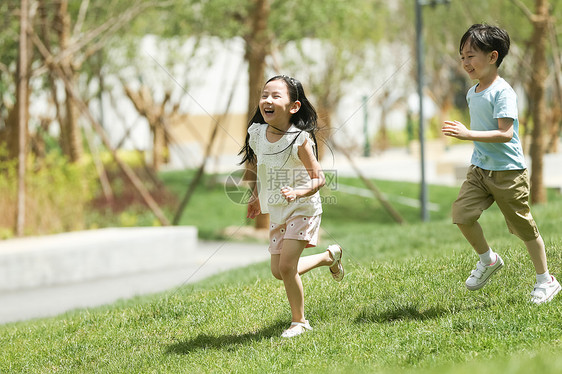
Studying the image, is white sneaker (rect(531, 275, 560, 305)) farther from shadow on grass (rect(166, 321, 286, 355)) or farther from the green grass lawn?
shadow on grass (rect(166, 321, 286, 355))

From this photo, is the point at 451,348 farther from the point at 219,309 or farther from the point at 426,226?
the point at 426,226

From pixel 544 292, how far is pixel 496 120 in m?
1.08

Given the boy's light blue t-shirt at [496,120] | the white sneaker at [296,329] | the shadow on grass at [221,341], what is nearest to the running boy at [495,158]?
the boy's light blue t-shirt at [496,120]

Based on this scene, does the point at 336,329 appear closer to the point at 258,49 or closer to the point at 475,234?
the point at 475,234

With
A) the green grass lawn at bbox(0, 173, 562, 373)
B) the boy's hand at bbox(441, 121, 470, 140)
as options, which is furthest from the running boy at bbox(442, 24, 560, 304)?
the green grass lawn at bbox(0, 173, 562, 373)

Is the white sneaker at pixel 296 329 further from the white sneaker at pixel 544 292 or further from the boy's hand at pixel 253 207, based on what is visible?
the white sneaker at pixel 544 292

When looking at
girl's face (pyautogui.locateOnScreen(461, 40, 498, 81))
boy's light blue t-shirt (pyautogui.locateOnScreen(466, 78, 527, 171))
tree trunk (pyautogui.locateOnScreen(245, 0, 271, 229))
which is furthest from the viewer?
tree trunk (pyautogui.locateOnScreen(245, 0, 271, 229))

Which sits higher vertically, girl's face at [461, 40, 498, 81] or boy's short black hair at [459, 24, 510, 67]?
boy's short black hair at [459, 24, 510, 67]

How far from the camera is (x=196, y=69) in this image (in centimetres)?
2441

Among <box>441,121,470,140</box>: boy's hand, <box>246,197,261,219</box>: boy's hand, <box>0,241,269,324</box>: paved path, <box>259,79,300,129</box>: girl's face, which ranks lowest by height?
<box>0,241,269,324</box>: paved path

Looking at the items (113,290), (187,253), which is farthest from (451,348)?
(187,253)

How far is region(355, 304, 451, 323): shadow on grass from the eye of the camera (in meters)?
4.66

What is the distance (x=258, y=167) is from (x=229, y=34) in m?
11.7

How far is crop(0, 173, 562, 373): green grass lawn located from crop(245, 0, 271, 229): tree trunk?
701 centimetres
